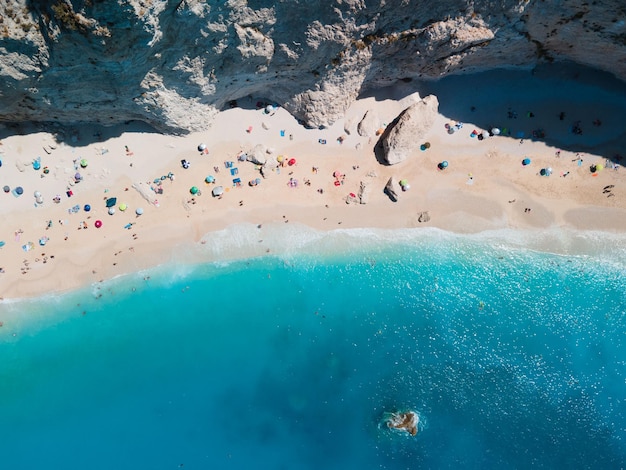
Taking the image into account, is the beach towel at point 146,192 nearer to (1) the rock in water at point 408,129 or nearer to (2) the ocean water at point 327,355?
(2) the ocean water at point 327,355

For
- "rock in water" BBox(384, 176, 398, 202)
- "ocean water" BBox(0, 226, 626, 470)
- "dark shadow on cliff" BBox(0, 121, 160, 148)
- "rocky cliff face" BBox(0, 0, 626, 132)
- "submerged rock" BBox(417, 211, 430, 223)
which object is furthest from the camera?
"submerged rock" BBox(417, 211, 430, 223)

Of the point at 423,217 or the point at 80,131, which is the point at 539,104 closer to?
the point at 423,217

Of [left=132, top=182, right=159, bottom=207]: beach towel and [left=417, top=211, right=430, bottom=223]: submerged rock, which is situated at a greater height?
[left=132, top=182, right=159, bottom=207]: beach towel

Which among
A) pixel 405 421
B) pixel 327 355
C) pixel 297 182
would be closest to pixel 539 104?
pixel 297 182

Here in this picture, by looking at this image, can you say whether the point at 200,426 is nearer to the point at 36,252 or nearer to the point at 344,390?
the point at 344,390

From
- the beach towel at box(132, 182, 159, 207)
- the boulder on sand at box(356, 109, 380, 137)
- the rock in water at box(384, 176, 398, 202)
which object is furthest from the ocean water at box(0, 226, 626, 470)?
the boulder on sand at box(356, 109, 380, 137)

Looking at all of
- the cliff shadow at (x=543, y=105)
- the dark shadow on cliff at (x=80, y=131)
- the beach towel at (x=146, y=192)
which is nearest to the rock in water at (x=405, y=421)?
the cliff shadow at (x=543, y=105)

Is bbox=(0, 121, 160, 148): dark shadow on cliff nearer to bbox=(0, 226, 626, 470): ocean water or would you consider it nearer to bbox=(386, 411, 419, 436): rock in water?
bbox=(0, 226, 626, 470): ocean water
